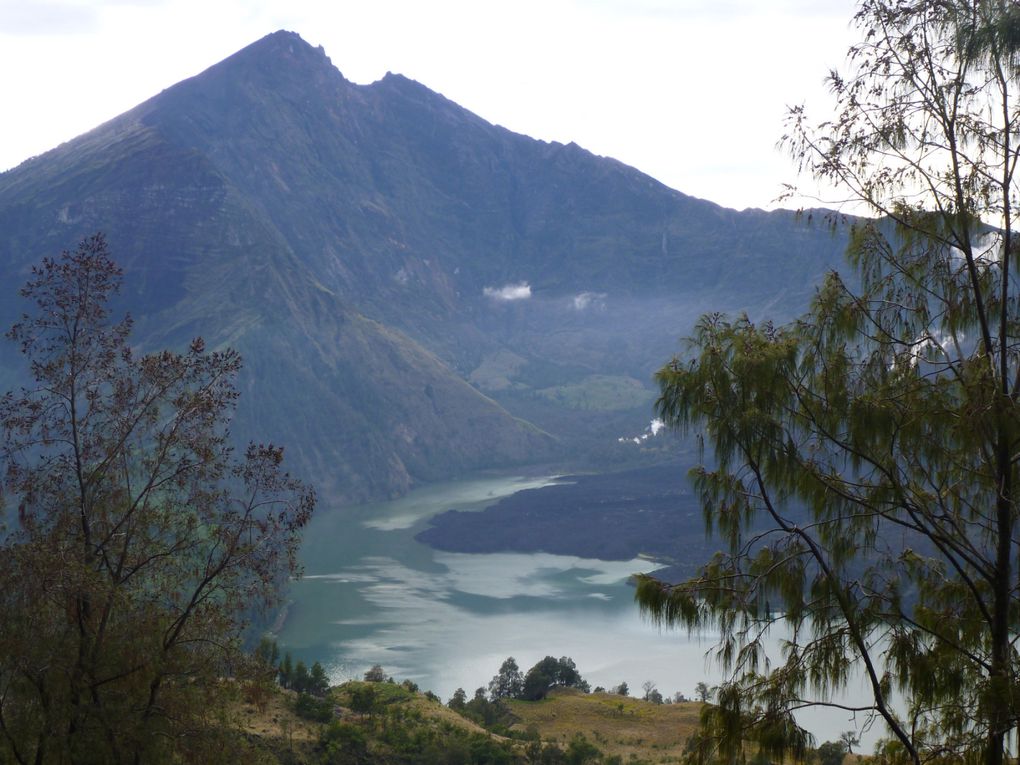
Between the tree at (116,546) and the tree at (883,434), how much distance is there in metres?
4.36

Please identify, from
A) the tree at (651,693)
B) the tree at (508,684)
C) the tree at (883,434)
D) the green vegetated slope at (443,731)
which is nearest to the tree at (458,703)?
the green vegetated slope at (443,731)

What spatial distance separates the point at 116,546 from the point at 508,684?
3054cm

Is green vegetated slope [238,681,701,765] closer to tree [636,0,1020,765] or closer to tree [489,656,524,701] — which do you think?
tree [489,656,524,701]

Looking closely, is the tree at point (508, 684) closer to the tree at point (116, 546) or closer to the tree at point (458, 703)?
the tree at point (458, 703)

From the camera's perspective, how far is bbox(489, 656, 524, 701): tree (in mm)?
36969

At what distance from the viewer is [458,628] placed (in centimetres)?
5644

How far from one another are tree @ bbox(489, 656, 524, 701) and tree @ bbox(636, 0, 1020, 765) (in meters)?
30.9

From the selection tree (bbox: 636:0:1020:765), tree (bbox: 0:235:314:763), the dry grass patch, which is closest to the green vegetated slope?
the dry grass patch

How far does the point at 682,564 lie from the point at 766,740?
72227 millimetres

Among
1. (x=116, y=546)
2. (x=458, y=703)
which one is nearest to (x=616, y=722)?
(x=458, y=703)

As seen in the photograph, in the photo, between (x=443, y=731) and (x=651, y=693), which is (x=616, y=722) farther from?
(x=651, y=693)

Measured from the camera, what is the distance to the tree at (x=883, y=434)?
642cm

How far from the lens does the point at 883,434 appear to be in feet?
21.7

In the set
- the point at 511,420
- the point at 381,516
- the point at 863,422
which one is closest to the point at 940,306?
the point at 863,422
